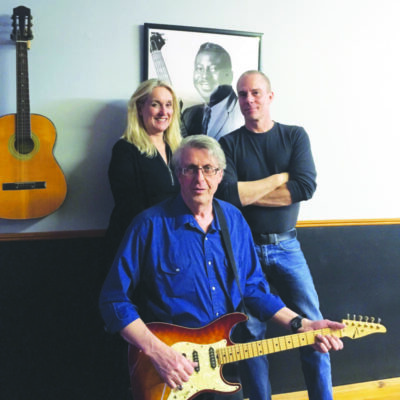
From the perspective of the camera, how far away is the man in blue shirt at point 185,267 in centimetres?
155

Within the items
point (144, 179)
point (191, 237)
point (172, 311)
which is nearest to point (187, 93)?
point (144, 179)

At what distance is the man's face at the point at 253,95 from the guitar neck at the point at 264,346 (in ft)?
3.60

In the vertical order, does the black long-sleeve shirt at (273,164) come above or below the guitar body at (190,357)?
above

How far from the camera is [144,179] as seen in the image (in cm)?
197

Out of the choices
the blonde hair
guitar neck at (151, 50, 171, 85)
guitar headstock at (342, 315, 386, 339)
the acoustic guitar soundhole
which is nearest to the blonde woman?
the blonde hair

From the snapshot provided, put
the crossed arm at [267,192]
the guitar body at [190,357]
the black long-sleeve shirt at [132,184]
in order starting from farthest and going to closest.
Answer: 1. the crossed arm at [267,192]
2. the black long-sleeve shirt at [132,184]
3. the guitar body at [190,357]

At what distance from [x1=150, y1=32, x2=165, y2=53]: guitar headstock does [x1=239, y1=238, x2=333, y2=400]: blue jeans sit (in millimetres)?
1206

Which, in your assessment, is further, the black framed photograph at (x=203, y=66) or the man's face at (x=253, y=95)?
the black framed photograph at (x=203, y=66)

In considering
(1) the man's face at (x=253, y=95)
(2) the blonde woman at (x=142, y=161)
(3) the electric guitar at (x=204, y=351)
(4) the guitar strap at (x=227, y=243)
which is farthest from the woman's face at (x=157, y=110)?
(3) the electric guitar at (x=204, y=351)

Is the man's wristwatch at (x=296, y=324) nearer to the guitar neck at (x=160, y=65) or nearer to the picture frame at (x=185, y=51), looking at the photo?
the picture frame at (x=185, y=51)

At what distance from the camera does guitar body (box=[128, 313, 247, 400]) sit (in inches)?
57.9

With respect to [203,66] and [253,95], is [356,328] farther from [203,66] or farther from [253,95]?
[203,66]

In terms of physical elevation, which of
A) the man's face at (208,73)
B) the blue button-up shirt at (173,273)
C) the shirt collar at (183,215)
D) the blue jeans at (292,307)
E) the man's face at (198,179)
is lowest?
the blue jeans at (292,307)

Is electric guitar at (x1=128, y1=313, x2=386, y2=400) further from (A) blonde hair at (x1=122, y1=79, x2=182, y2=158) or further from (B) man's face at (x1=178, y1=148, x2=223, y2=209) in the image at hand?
(A) blonde hair at (x1=122, y1=79, x2=182, y2=158)
